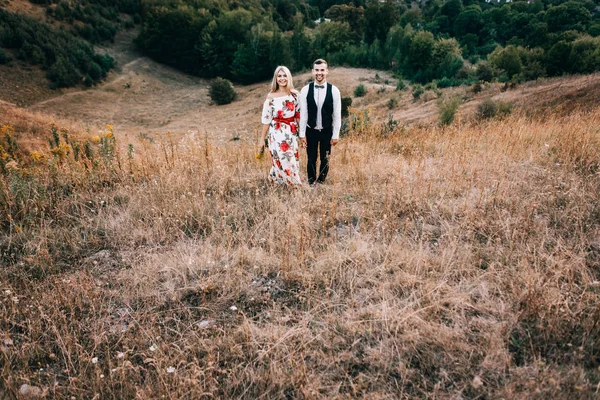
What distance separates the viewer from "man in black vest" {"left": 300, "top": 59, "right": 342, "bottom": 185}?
14.2 ft

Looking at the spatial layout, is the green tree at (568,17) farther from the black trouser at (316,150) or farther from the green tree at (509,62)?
the black trouser at (316,150)

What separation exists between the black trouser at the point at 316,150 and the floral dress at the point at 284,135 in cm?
22

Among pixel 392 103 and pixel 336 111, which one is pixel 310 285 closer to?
pixel 336 111

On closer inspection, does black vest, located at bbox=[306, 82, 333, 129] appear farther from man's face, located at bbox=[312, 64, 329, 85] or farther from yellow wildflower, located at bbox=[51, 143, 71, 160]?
yellow wildflower, located at bbox=[51, 143, 71, 160]

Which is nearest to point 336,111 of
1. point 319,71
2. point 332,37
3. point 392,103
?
point 319,71

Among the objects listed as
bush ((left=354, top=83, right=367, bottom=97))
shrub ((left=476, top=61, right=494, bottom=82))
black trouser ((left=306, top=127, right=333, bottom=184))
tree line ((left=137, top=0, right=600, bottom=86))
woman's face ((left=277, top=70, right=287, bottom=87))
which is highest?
tree line ((left=137, top=0, right=600, bottom=86))

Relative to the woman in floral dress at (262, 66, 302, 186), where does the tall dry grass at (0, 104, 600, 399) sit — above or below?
below

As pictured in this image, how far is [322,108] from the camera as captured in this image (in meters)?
4.38

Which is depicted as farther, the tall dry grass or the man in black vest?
the man in black vest

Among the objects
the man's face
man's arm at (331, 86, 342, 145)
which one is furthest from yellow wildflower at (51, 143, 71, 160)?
man's arm at (331, 86, 342, 145)

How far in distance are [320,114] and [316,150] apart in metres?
0.52

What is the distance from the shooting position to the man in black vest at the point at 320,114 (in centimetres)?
432

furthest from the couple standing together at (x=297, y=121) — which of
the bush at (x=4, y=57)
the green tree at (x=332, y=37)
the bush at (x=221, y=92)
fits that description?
the green tree at (x=332, y=37)

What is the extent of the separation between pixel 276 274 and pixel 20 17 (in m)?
56.7
